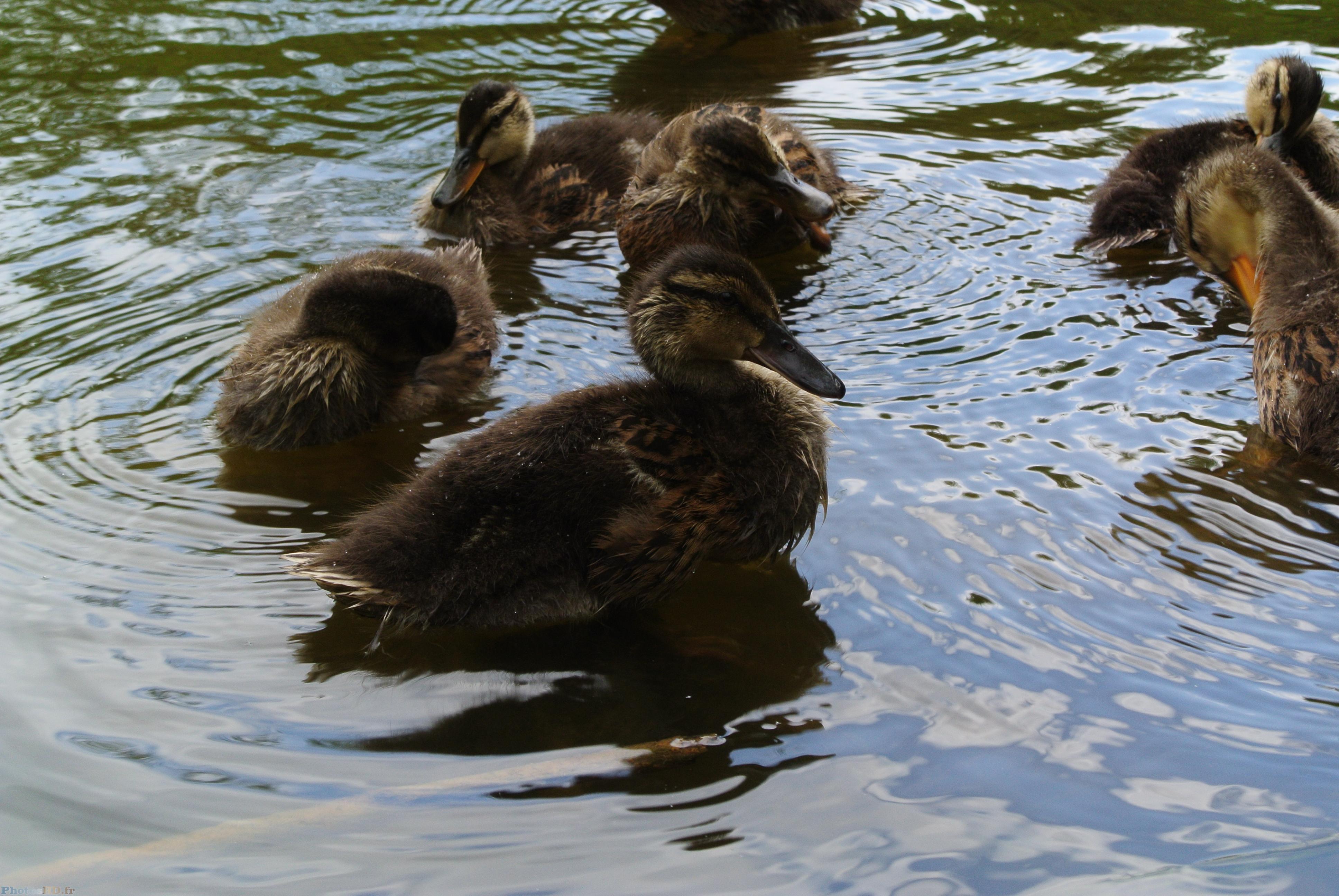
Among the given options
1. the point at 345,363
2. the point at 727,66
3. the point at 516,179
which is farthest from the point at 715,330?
the point at 727,66

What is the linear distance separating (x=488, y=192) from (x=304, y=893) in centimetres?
408

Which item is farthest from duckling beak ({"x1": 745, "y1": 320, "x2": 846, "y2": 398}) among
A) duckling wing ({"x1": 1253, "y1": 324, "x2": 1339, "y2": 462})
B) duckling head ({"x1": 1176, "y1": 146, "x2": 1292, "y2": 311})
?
duckling head ({"x1": 1176, "y1": 146, "x2": 1292, "y2": 311})

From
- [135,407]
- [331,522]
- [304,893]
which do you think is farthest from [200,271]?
[304,893]

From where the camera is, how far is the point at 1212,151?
210 inches

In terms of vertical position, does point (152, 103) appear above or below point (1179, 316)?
above

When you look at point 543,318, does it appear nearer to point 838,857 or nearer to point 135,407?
point 135,407

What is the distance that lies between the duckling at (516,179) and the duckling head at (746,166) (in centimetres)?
73

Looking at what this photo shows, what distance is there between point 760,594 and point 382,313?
1674 millimetres

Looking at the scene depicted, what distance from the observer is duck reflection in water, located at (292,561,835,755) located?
280 centimetres

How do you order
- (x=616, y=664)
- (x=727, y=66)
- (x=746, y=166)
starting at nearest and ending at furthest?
(x=616, y=664) < (x=746, y=166) < (x=727, y=66)

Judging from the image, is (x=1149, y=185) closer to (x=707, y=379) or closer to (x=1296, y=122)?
(x=1296, y=122)

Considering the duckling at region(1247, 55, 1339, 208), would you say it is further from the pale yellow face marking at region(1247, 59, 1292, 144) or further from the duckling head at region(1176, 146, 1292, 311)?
the duckling head at region(1176, 146, 1292, 311)

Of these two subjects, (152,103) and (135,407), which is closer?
(135,407)

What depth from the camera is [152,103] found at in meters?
7.06
